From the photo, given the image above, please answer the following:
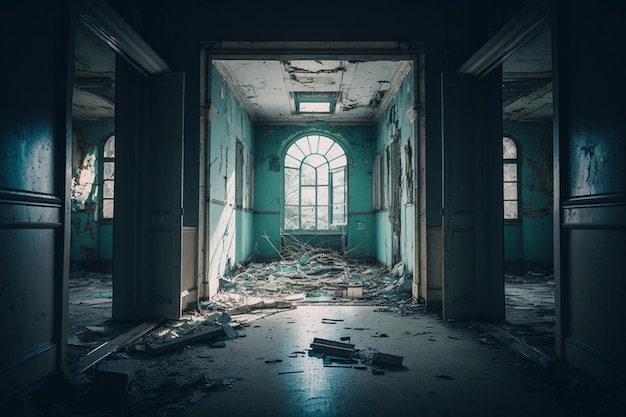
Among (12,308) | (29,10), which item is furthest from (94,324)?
(29,10)

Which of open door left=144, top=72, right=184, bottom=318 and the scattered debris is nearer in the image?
the scattered debris

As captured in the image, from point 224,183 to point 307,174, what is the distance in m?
4.34

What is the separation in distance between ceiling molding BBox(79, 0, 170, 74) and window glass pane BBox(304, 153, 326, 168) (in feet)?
22.7

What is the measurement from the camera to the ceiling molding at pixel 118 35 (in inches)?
117

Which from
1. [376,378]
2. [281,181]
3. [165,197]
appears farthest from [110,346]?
[281,181]

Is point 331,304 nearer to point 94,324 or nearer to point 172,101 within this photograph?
point 94,324

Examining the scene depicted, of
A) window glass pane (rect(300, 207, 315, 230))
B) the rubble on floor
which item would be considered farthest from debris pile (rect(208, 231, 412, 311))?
window glass pane (rect(300, 207, 315, 230))

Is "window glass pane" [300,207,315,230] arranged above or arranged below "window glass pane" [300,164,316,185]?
below

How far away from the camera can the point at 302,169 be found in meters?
11.3

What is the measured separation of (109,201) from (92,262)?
1.32 metres

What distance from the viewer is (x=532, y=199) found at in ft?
30.8

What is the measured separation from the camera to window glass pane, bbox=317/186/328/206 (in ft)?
37.2

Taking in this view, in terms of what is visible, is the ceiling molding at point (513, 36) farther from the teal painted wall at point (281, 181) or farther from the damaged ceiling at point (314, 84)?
the teal painted wall at point (281, 181)

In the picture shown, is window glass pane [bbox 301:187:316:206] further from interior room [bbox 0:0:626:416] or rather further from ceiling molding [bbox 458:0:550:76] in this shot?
ceiling molding [bbox 458:0:550:76]
